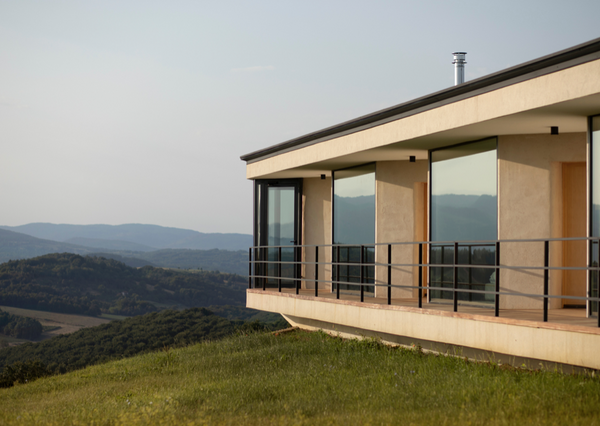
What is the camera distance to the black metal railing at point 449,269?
7891mm

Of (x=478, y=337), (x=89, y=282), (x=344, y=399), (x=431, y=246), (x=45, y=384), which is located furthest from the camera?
(x=89, y=282)

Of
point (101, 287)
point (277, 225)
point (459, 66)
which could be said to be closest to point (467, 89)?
point (459, 66)

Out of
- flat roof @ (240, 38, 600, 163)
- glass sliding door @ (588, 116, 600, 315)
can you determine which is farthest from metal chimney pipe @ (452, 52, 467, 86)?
glass sliding door @ (588, 116, 600, 315)

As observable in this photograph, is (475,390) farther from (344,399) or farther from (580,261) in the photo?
(580,261)

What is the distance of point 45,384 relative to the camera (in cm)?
1355

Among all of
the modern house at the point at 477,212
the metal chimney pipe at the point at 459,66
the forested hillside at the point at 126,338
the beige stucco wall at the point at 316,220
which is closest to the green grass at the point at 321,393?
the modern house at the point at 477,212

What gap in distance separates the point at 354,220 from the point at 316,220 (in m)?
2.15

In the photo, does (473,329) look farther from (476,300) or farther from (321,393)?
(321,393)

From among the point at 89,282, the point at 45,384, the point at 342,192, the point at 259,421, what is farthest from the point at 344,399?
the point at 89,282

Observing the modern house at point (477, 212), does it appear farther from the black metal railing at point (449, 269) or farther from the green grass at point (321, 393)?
the green grass at point (321, 393)

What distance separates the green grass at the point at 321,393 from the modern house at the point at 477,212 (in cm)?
49

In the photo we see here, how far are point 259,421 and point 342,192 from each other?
315 inches

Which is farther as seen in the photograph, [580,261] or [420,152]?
[420,152]

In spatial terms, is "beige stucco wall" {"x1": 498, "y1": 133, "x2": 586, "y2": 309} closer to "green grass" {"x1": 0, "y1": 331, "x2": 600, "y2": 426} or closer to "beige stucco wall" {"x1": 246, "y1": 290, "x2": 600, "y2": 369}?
"beige stucco wall" {"x1": 246, "y1": 290, "x2": 600, "y2": 369}
